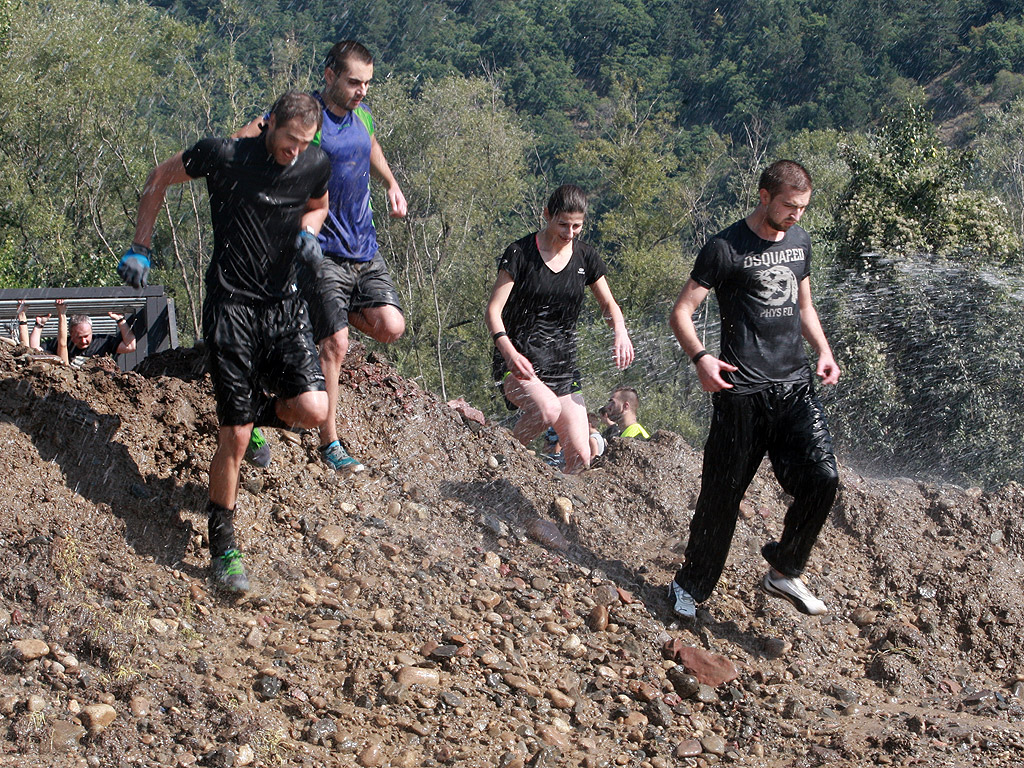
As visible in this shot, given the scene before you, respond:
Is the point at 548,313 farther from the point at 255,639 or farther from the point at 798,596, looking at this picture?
the point at 255,639

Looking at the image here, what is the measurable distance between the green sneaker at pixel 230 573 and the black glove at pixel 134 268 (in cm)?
113

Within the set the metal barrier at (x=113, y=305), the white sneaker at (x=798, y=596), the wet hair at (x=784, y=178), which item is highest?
the wet hair at (x=784, y=178)

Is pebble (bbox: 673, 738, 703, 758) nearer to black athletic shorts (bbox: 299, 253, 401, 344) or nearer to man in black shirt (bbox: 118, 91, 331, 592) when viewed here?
man in black shirt (bbox: 118, 91, 331, 592)

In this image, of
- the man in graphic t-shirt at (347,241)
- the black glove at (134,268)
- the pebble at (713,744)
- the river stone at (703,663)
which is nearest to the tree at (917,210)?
the man in graphic t-shirt at (347,241)

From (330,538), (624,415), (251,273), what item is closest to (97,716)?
(330,538)

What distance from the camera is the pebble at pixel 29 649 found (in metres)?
3.57

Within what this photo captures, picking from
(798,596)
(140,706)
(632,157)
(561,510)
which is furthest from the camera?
(632,157)

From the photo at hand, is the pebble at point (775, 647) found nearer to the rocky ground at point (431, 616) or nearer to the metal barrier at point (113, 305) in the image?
the rocky ground at point (431, 616)

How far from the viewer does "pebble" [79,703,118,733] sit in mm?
3363

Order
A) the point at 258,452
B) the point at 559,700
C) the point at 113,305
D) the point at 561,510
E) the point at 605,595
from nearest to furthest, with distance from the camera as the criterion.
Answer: the point at 559,700
the point at 605,595
the point at 258,452
the point at 561,510
the point at 113,305

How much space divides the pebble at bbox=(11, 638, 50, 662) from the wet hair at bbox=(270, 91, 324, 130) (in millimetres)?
2068

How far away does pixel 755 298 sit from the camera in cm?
444

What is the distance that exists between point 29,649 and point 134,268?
56.4 inches

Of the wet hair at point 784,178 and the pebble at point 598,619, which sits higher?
the wet hair at point 784,178
